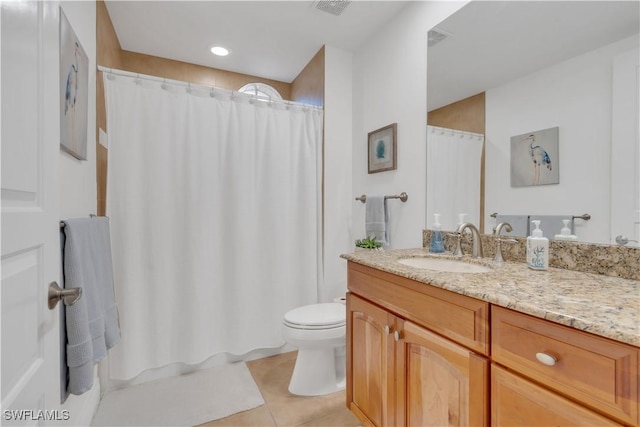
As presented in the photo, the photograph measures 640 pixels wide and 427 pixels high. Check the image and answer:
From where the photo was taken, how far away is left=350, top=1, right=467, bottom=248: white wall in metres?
1.76

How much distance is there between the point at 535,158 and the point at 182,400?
2226 mm

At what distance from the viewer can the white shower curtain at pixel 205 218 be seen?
185 cm

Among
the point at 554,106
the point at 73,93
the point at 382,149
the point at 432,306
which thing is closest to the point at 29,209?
the point at 73,93

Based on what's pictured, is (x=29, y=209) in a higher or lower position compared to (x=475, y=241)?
higher

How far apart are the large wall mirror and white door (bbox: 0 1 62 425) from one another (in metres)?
1.63

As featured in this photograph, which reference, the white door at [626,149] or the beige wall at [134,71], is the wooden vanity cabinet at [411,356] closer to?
the white door at [626,149]

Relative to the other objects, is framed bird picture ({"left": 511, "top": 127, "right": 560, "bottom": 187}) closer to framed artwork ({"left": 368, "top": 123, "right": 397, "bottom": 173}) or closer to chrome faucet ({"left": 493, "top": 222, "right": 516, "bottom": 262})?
chrome faucet ({"left": 493, "top": 222, "right": 516, "bottom": 262})

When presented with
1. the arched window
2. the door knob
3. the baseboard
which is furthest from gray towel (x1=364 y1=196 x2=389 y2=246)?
the baseboard

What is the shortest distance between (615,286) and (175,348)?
2263 millimetres

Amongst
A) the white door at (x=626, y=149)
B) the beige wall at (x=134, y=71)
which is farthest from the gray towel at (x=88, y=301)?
the white door at (x=626, y=149)

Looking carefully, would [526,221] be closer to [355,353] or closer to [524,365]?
[524,365]

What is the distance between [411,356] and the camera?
1.08 metres

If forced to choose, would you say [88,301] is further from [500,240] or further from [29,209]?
[500,240]

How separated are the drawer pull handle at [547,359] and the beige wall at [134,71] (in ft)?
7.20
